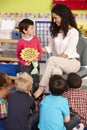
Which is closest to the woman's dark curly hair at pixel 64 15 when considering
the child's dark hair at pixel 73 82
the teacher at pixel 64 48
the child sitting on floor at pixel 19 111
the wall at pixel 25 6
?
the teacher at pixel 64 48

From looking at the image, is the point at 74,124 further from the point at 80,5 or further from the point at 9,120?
the point at 80,5

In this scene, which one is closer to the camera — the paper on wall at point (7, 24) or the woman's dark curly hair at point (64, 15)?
the woman's dark curly hair at point (64, 15)

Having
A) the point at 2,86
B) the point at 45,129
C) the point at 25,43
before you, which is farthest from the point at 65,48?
the point at 45,129

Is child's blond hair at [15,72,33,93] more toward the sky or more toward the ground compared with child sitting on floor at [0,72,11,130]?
more toward the sky

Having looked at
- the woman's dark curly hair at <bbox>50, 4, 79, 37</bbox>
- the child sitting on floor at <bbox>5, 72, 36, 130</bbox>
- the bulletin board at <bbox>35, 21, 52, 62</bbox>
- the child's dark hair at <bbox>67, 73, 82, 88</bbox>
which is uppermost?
the woman's dark curly hair at <bbox>50, 4, 79, 37</bbox>

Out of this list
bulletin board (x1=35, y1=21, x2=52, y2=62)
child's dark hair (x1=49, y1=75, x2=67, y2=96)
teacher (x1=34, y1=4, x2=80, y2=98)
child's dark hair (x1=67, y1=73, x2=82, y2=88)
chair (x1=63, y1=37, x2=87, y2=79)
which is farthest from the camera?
bulletin board (x1=35, y1=21, x2=52, y2=62)

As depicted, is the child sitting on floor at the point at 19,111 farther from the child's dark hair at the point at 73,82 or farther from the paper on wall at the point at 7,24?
the paper on wall at the point at 7,24

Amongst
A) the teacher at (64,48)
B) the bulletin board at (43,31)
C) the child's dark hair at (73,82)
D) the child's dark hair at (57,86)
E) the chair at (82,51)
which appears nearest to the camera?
the child's dark hair at (57,86)

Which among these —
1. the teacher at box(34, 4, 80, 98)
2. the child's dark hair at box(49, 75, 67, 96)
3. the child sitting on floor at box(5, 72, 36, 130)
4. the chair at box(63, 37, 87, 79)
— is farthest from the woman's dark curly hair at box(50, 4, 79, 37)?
the child sitting on floor at box(5, 72, 36, 130)

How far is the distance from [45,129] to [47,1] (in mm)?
2054

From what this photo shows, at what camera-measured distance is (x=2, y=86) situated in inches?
93.2

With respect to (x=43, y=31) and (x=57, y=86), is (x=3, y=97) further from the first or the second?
(x=43, y=31)

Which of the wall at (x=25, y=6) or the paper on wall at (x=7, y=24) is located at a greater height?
the wall at (x=25, y=6)

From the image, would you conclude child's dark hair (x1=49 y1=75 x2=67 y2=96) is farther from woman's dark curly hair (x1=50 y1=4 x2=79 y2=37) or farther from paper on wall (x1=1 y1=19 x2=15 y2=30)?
paper on wall (x1=1 y1=19 x2=15 y2=30)
